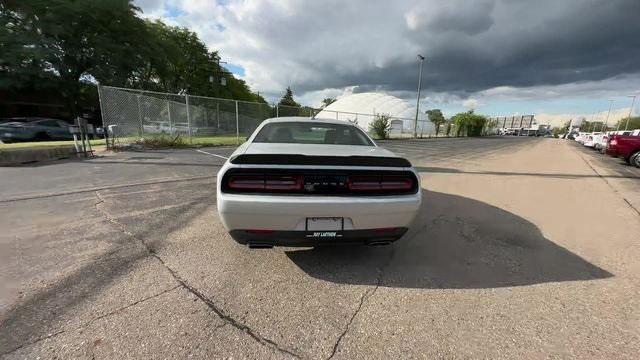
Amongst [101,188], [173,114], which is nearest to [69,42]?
[173,114]

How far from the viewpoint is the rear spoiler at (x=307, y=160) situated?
8.15 feet

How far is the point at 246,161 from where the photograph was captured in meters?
2.49

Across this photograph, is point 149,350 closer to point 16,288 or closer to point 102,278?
point 102,278

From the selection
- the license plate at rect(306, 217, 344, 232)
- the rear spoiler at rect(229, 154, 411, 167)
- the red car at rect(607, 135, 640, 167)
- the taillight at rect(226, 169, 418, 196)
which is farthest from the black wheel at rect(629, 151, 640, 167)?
the license plate at rect(306, 217, 344, 232)

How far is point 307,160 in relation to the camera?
2518 millimetres

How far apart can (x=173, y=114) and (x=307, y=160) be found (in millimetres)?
13293

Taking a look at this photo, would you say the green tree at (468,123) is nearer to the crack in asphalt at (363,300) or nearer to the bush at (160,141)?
the bush at (160,141)

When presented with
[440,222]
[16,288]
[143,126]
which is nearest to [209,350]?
[16,288]

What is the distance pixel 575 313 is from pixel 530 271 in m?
0.66

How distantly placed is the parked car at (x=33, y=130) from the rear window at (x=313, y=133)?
17.5 m

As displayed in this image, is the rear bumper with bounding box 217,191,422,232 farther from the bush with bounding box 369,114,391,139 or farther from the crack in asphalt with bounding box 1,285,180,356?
the bush with bounding box 369,114,391,139

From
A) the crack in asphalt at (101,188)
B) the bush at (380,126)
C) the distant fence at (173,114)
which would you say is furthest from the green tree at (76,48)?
the crack in asphalt at (101,188)

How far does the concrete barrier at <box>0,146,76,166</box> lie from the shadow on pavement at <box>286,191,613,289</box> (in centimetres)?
958

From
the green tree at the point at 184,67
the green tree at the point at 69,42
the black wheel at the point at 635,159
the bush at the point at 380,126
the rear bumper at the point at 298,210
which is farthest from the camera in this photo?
the green tree at the point at 184,67
